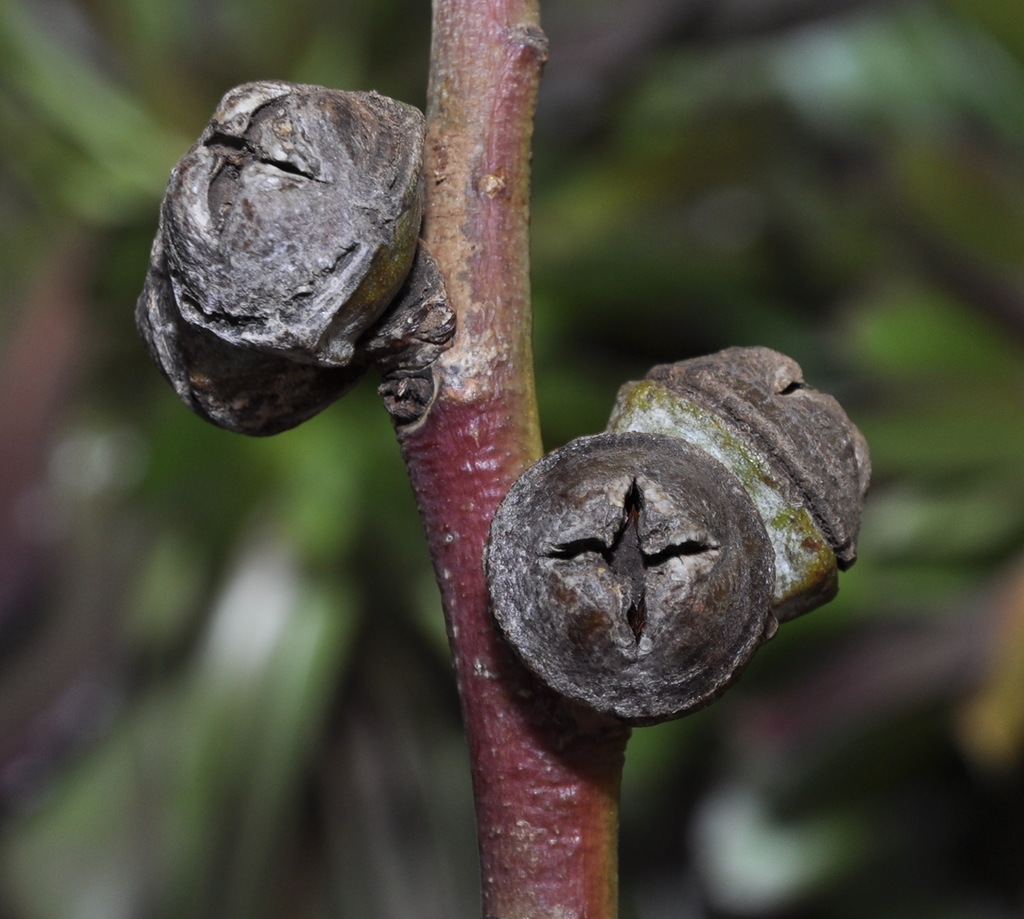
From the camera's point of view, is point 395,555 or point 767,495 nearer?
point 767,495

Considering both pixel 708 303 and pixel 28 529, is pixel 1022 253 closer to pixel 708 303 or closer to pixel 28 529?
pixel 708 303

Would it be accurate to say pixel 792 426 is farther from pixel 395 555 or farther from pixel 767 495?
pixel 395 555

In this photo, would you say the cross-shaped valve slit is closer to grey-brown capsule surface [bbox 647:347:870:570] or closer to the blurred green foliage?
grey-brown capsule surface [bbox 647:347:870:570]

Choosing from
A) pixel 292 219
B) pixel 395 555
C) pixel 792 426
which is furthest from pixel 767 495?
pixel 395 555

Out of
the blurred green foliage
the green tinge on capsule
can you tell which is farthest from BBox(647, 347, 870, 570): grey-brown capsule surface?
the blurred green foliage

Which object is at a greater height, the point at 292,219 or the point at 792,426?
the point at 292,219

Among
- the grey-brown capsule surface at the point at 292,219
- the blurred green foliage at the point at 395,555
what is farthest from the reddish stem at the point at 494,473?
the blurred green foliage at the point at 395,555
